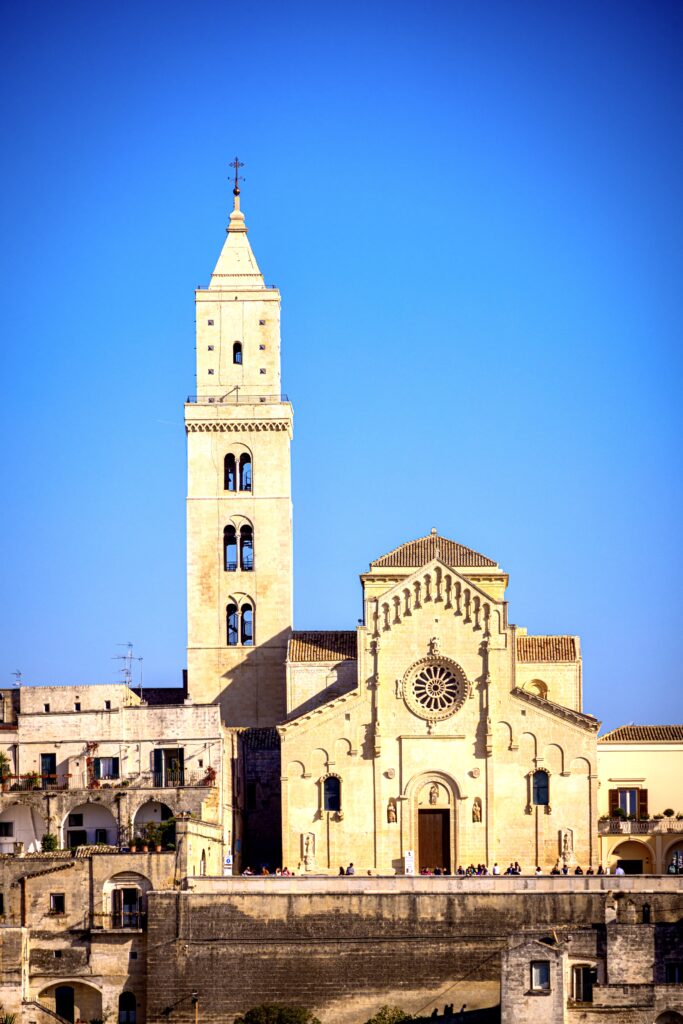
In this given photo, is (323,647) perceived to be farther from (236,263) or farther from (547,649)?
(236,263)

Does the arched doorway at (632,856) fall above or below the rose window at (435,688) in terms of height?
below

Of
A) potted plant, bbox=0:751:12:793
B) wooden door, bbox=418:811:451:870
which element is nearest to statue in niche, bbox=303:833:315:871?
wooden door, bbox=418:811:451:870

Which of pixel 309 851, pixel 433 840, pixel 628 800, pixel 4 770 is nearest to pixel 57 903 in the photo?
pixel 4 770

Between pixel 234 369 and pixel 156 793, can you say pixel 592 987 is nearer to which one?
pixel 156 793

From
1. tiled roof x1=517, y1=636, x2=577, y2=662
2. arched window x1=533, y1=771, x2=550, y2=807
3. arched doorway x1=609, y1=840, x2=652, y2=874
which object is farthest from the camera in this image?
tiled roof x1=517, y1=636, x2=577, y2=662

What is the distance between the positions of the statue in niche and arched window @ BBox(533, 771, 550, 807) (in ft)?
27.8

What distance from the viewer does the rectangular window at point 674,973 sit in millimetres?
87688

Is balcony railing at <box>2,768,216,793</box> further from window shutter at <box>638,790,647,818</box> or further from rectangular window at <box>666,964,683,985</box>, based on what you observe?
rectangular window at <box>666,964,683,985</box>

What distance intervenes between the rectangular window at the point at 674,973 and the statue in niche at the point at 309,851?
16037mm

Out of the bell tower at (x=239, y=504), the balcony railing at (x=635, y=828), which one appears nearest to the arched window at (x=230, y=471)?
the bell tower at (x=239, y=504)

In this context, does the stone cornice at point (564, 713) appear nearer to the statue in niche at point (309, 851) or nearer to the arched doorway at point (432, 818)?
the arched doorway at point (432, 818)

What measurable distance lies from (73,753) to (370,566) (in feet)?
48.8

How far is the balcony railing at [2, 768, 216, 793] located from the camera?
322 feet

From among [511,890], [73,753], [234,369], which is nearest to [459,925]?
[511,890]
